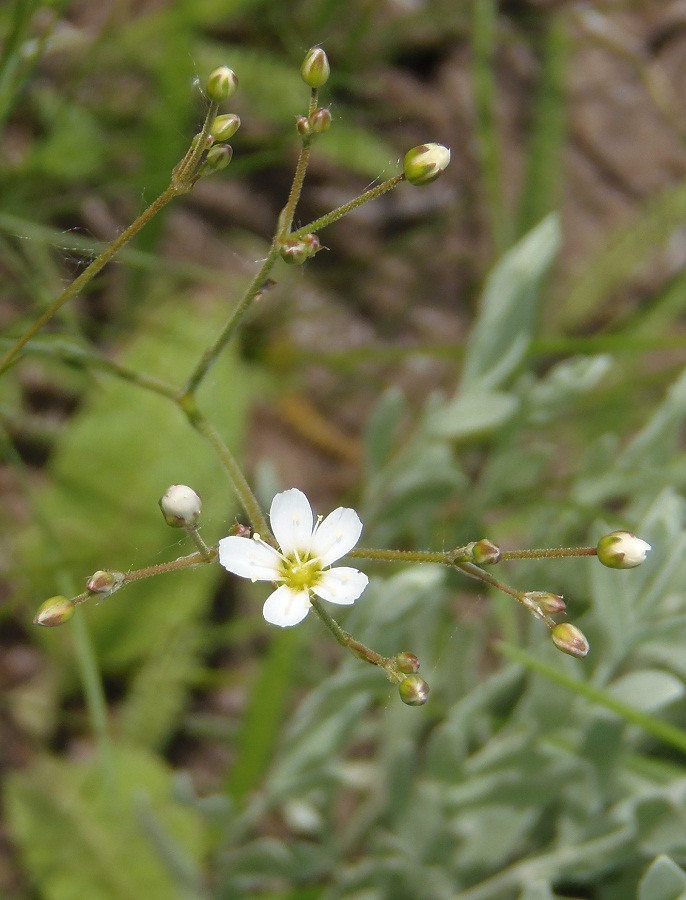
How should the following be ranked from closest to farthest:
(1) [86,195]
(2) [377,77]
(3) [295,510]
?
(3) [295,510], (1) [86,195], (2) [377,77]

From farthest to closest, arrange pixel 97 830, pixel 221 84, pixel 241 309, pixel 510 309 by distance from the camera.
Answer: pixel 97 830
pixel 510 309
pixel 241 309
pixel 221 84

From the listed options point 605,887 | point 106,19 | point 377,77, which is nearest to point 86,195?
point 106,19

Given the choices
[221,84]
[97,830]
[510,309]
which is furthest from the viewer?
[97,830]

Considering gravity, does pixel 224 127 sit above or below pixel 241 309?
above

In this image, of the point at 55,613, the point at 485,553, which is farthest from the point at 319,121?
the point at 55,613

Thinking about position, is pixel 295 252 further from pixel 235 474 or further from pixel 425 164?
pixel 235 474

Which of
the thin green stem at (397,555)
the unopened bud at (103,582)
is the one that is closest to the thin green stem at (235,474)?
the thin green stem at (397,555)

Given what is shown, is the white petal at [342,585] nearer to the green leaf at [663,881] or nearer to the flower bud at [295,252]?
the flower bud at [295,252]

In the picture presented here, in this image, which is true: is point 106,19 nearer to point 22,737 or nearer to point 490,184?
point 490,184
